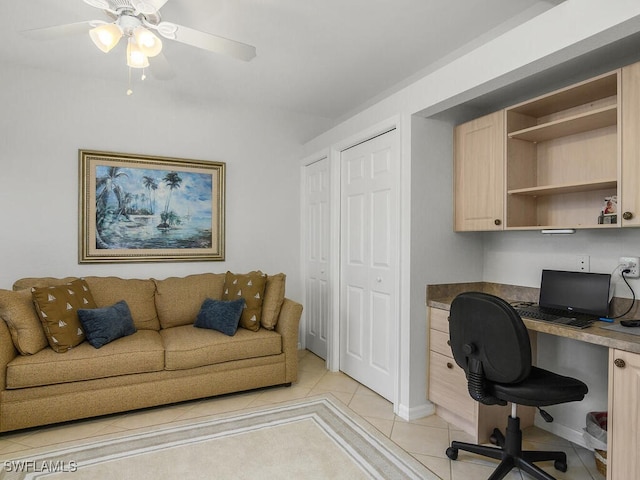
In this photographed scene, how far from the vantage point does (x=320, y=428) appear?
2486 millimetres

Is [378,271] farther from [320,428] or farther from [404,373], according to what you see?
[320,428]

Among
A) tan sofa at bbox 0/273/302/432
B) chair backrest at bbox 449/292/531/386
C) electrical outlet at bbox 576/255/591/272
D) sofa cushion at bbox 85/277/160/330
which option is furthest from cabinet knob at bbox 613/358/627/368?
sofa cushion at bbox 85/277/160/330

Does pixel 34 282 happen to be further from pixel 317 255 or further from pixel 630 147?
pixel 630 147

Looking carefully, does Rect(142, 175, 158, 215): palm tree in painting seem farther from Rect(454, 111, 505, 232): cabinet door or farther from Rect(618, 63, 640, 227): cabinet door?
Rect(618, 63, 640, 227): cabinet door

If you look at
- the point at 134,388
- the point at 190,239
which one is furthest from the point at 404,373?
the point at 190,239

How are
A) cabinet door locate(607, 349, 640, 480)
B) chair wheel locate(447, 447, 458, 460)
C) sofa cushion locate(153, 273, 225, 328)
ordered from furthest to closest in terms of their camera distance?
sofa cushion locate(153, 273, 225, 328)
chair wheel locate(447, 447, 458, 460)
cabinet door locate(607, 349, 640, 480)

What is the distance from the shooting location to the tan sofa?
2.40 m

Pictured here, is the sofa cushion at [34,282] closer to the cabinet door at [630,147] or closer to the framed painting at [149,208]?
the framed painting at [149,208]

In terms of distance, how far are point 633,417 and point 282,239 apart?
10.6 ft

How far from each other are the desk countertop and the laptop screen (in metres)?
0.12

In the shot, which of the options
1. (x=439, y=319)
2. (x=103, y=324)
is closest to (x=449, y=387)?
(x=439, y=319)

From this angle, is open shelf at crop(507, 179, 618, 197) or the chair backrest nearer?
the chair backrest

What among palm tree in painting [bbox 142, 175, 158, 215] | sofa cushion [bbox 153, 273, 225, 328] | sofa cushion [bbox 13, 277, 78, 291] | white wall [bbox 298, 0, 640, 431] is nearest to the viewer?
white wall [bbox 298, 0, 640, 431]

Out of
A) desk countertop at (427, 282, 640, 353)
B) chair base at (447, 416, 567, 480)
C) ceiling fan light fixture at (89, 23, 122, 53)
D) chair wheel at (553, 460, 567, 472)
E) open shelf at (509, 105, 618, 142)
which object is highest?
ceiling fan light fixture at (89, 23, 122, 53)
